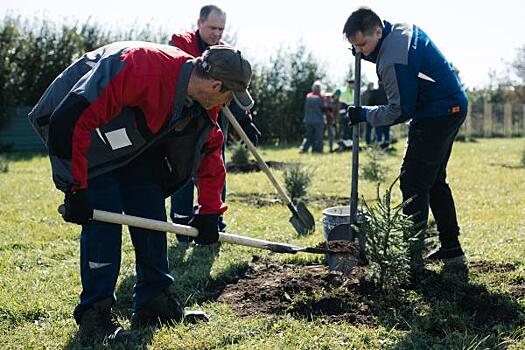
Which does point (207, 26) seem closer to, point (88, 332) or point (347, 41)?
point (347, 41)

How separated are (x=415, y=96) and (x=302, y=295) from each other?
160cm

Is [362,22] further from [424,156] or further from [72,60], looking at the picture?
[72,60]

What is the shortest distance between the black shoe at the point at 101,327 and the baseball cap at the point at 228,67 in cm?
148

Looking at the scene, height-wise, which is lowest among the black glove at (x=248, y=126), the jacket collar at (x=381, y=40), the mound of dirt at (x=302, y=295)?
the mound of dirt at (x=302, y=295)

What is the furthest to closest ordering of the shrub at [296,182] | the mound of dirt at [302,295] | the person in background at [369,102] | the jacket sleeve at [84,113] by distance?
the person in background at [369,102] → the shrub at [296,182] → the mound of dirt at [302,295] → the jacket sleeve at [84,113]

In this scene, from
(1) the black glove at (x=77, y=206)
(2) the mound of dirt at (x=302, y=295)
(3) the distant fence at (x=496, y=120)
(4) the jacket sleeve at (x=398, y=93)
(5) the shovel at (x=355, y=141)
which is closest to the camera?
(1) the black glove at (x=77, y=206)

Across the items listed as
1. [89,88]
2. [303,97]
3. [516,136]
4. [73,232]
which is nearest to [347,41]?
[89,88]

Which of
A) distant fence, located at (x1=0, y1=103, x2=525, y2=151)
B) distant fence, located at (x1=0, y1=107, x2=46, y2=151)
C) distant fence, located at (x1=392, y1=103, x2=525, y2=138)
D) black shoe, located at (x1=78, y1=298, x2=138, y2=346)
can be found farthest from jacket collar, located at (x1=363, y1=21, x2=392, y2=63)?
distant fence, located at (x1=392, y1=103, x2=525, y2=138)

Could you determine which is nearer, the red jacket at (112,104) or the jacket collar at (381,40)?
the red jacket at (112,104)

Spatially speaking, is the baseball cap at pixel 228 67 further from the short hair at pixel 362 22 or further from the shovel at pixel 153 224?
the short hair at pixel 362 22

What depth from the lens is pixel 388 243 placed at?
14.1 ft

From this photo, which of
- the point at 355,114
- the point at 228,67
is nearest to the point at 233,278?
the point at 355,114

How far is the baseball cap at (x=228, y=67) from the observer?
335 centimetres

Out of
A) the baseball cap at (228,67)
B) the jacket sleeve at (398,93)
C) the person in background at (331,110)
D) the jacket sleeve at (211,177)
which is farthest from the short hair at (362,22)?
the person in background at (331,110)
